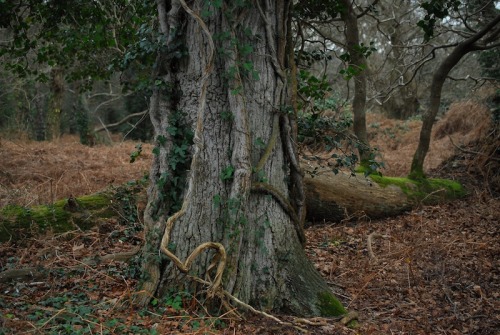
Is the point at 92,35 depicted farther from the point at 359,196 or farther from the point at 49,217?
the point at 359,196

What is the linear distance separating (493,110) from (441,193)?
10.2ft

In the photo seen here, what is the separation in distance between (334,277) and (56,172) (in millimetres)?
6941

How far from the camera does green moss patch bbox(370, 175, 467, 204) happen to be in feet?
29.3

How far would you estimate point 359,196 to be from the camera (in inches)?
332

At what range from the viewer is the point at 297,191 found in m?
5.14

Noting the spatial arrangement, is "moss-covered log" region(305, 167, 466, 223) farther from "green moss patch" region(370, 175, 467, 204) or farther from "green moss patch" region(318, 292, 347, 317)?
"green moss patch" region(318, 292, 347, 317)

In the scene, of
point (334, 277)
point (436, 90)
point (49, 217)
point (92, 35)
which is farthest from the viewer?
point (436, 90)

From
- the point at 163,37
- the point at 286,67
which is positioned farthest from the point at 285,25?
the point at 163,37

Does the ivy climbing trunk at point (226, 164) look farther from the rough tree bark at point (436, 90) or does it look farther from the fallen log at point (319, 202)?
the rough tree bark at point (436, 90)

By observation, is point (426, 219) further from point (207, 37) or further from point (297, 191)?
point (207, 37)

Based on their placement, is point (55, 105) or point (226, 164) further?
point (55, 105)

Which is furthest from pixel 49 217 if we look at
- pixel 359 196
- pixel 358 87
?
pixel 358 87

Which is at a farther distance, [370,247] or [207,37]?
[370,247]

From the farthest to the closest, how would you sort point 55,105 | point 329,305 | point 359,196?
point 55,105 → point 359,196 → point 329,305
